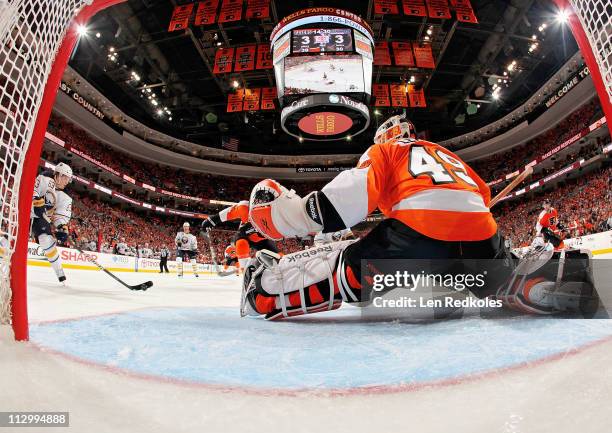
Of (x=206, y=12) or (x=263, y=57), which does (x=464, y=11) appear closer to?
(x=263, y=57)

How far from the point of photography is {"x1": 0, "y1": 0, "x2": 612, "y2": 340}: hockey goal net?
105cm

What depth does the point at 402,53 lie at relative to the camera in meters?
12.3

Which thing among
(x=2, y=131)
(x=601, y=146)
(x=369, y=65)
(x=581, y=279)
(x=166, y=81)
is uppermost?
(x=166, y=81)

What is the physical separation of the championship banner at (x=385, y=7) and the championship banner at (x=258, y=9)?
10.2ft

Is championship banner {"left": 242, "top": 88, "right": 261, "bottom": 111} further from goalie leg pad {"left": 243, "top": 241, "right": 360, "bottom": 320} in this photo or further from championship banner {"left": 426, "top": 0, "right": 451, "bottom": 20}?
goalie leg pad {"left": 243, "top": 241, "right": 360, "bottom": 320}

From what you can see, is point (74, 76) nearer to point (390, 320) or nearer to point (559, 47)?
point (390, 320)

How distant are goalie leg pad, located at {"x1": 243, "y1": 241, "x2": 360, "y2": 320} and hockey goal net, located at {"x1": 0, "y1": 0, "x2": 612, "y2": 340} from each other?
0.92 metres

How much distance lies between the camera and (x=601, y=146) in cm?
1366

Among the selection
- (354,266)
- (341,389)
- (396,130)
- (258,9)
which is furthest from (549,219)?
(258,9)

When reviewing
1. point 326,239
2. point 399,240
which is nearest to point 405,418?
point 399,240

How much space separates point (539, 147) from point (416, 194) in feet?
65.8

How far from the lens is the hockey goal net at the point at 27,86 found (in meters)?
1.05

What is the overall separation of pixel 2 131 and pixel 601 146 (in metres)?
17.7

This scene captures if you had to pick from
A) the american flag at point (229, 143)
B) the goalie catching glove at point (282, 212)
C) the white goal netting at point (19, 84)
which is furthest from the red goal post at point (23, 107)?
the american flag at point (229, 143)
